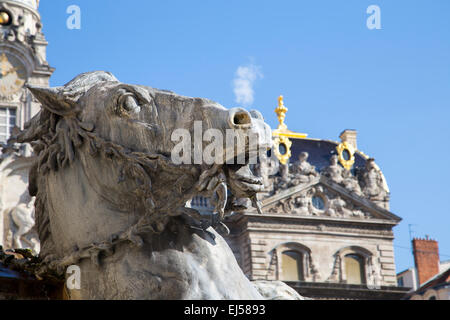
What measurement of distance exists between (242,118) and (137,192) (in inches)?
14.1

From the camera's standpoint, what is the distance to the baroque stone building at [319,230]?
30344 mm

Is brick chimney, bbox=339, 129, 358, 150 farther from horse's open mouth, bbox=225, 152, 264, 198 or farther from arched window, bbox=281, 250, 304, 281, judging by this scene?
horse's open mouth, bbox=225, 152, 264, 198

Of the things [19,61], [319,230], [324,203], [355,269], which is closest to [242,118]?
[19,61]

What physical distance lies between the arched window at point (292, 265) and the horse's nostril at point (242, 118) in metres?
28.5

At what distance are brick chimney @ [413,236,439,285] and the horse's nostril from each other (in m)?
35.3

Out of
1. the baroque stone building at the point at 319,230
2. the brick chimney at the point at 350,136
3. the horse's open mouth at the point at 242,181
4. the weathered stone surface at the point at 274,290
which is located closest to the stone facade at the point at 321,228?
the baroque stone building at the point at 319,230

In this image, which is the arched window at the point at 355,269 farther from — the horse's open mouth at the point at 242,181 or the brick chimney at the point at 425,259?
the horse's open mouth at the point at 242,181

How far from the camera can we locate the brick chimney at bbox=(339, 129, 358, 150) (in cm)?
3656

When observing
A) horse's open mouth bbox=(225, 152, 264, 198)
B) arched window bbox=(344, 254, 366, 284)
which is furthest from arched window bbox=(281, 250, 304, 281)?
horse's open mouth bbox=(225, 152, 264, 198)

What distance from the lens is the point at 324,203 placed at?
32.6 meters

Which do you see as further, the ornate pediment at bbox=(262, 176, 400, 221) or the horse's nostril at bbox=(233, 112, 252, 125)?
the ornate pediment at bbox=(262, 176, 400, 221)

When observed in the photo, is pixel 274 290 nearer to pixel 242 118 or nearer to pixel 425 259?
pixel 242 118
